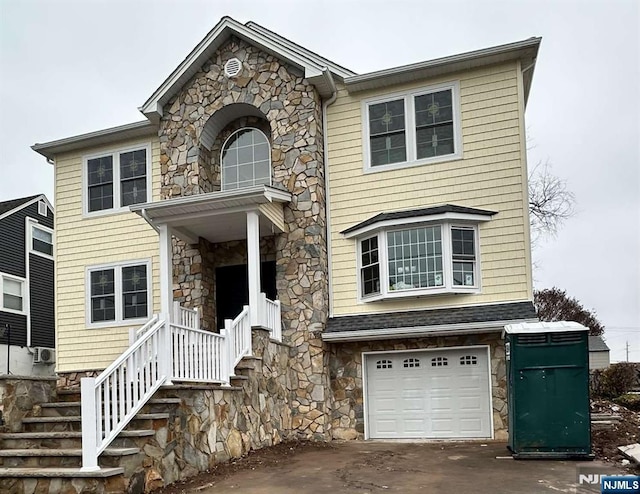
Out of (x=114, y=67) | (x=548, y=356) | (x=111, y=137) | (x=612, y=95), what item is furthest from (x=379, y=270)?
(x=114, y=67)

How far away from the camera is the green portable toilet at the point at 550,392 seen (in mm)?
7680

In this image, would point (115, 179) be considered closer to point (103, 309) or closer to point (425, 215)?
point (103, 309)

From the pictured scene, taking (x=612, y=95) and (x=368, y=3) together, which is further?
(x=612, y=95)

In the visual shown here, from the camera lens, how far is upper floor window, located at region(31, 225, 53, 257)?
73.8 ft

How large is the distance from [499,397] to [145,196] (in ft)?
26.4

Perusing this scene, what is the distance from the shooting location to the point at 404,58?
29.0 meters

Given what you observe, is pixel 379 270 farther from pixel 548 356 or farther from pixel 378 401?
pixel 548 356

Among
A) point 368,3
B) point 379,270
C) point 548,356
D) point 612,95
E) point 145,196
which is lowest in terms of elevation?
point 548,356

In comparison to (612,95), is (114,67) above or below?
above

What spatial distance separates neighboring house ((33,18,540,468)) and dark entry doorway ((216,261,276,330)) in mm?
28

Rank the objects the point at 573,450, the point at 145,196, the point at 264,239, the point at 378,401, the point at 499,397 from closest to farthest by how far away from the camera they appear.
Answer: the point at 573,450, the point at 499,397, the point at 378,401, the point at 264,239, the point at 145,196

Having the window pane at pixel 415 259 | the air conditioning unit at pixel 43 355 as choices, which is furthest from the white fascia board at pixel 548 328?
the air conditioning unit at pixel 43 355

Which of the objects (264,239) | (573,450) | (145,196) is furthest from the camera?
(145,196)

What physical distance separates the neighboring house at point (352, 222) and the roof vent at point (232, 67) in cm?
5
